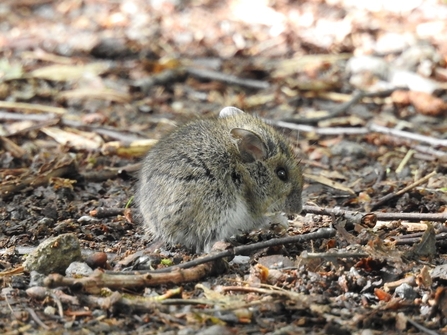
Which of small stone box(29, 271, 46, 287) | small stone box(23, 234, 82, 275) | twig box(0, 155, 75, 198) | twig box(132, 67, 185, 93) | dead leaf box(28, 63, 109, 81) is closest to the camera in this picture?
small stone box(29, 271, 46, 287)

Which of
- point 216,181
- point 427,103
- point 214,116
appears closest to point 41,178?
point 214,116

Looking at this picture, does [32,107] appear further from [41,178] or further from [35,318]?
[35,318]

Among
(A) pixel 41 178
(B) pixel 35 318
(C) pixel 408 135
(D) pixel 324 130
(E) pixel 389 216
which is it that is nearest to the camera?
(B) pixel 35 318

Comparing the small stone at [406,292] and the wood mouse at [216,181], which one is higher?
the wood mouse at [216,181]

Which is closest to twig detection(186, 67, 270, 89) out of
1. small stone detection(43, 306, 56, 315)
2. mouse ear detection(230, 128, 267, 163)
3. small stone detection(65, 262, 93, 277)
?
mouse ear detection(230, 128, 267, 163)

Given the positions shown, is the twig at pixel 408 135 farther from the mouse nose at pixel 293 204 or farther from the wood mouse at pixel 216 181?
the mouse nose at pixel 293 204

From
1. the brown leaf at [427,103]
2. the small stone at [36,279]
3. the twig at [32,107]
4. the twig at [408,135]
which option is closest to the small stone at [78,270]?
the small stone at [36,279]

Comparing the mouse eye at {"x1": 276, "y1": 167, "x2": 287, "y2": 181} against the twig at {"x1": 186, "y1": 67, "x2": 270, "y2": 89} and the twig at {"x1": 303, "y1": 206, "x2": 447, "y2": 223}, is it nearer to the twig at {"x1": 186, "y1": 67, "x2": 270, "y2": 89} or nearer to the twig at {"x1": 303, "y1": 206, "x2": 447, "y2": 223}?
the twig at {"x1": 303, "y1": 206, "x2": 447, "y2": 223}
